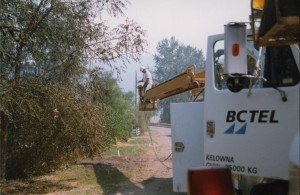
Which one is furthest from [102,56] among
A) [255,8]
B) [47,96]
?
[255,8]

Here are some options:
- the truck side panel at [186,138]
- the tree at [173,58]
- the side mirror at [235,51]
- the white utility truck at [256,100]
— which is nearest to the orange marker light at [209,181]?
the white utility truck at [256,100]

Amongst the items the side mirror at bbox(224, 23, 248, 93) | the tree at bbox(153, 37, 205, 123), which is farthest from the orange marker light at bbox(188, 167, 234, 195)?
the tree at bbox(153, 37, 205, 123)

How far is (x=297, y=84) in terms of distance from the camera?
10.9 ft

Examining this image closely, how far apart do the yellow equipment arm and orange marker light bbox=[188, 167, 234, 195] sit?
411 cm

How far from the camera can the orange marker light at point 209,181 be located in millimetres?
2600

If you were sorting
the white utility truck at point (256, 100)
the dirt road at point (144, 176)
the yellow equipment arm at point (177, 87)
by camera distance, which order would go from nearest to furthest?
the white utility truck at point (256, 100)
the yellow equipment arm at point (177, 87)
the dirt road at point (144, 176)

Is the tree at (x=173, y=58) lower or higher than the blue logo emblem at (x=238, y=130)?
higher

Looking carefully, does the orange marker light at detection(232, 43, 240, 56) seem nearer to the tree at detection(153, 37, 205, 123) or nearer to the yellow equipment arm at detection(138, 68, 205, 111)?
the yellow equipment arm at detection(138, 68, 205, 111)

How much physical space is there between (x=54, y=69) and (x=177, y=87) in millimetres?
3564

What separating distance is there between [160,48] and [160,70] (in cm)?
763

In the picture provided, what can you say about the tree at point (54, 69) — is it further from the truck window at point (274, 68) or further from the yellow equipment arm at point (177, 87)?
the truck window at point (274, 68)

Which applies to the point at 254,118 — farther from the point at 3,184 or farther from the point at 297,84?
the point at 3,184

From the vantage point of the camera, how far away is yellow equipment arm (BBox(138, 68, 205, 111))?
6867mm

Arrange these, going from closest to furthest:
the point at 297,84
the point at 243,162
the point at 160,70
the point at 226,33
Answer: the point at 226,33 → the point at 297,84 → the point at 243,162 → the point at 160,70
